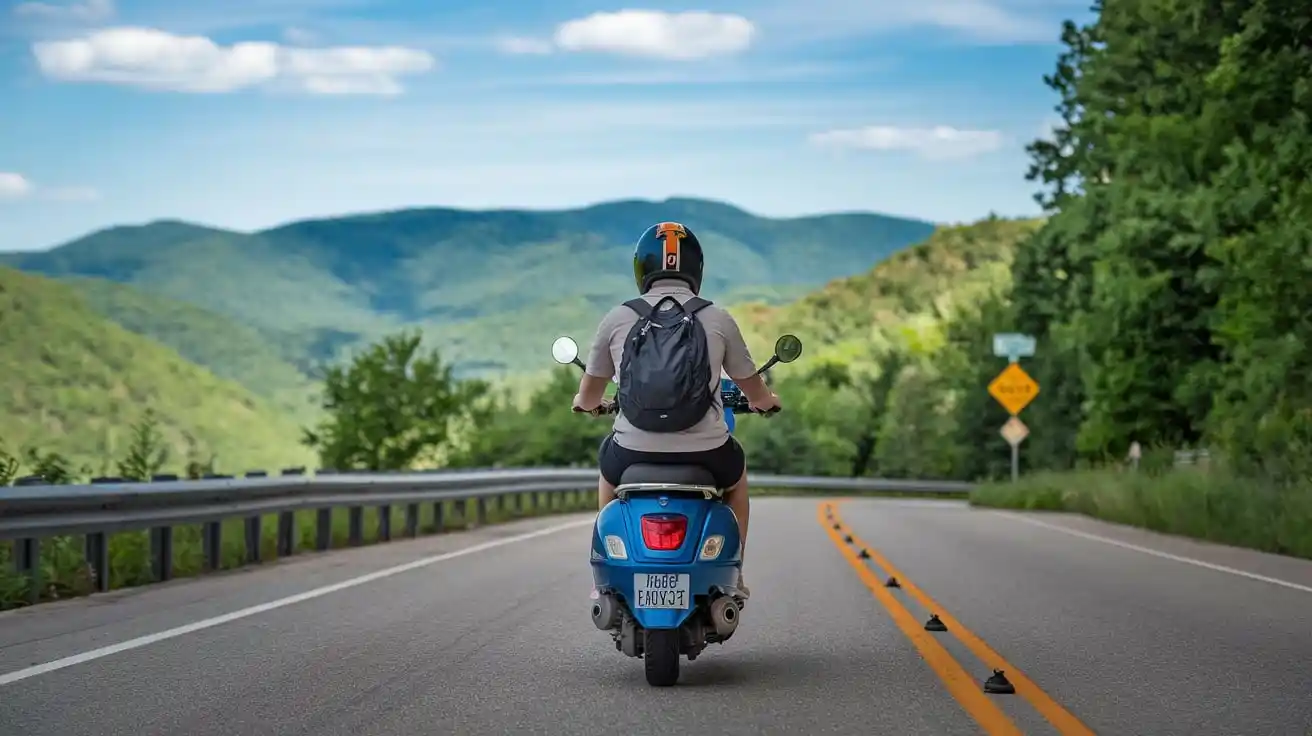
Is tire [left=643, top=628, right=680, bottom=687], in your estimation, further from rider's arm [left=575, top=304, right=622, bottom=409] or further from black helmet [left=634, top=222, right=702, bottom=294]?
black helmet [left=634, top=222, right=702, bottom=294]

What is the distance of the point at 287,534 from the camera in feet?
67.1

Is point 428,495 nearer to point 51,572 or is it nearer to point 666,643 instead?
point 51,572

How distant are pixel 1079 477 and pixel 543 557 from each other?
27276mm

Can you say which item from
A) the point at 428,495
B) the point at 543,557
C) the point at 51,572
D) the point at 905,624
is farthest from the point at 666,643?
the point at 428,495

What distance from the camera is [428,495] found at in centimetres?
2531

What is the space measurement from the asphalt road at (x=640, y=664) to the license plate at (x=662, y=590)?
449mm

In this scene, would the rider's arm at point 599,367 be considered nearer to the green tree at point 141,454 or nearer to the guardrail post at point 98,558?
the guardrail post at point 98,558

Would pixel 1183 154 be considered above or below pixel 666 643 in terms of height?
above

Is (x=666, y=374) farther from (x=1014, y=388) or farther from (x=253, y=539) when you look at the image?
(x=1014, y=388)

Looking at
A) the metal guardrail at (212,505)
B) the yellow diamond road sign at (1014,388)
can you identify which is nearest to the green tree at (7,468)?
the metal guardrail at (212,505)

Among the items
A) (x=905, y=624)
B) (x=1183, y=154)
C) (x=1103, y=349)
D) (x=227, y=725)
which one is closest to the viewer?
(x=227, y=725)

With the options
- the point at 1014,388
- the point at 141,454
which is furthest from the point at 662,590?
the point at 1014,388

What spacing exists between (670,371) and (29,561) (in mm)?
7127

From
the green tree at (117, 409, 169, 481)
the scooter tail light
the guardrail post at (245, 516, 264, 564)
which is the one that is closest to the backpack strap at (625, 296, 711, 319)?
the scooter tail light
